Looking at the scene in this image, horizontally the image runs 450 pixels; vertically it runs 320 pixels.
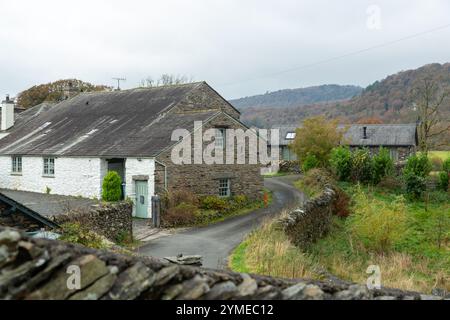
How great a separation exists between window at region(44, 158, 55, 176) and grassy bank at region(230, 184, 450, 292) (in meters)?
17.0

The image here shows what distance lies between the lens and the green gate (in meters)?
24.5

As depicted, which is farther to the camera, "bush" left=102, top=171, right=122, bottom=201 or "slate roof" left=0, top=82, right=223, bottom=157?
"slate roof" left=0, top=82, right=223, bottom=157

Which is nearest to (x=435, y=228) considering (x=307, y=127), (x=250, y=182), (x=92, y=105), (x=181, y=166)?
(x=250, y=182)

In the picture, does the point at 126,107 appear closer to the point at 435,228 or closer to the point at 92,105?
the point at 92,105

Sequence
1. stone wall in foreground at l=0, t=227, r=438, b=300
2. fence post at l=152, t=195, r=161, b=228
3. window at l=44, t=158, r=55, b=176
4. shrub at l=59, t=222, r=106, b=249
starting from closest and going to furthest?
1. stone wall in foreground at l=0, t=227, r=438, b=300
2. shrub at l=59, t=222, r=106, b=249
3. fence post at l=152, t=195, r=161, b=228
4. window at l=44, t=158, r=55, b=176

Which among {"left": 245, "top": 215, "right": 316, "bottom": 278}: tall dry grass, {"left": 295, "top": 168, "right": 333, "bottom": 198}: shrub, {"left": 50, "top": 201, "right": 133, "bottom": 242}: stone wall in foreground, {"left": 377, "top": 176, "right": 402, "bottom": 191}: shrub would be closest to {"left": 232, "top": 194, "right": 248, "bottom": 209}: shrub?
{"left": 295, "top": 168, "right": 333, "bottom": 198}: shrub

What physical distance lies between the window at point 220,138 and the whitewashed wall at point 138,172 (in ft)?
14.3

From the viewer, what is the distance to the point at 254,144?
29.0m

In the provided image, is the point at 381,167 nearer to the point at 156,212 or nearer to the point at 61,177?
the point at 156,212

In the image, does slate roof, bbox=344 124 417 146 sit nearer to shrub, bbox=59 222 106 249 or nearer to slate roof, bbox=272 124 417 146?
slate roof, bbox=272 124 417 146

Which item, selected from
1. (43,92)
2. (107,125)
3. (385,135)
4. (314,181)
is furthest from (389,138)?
(43,92)
